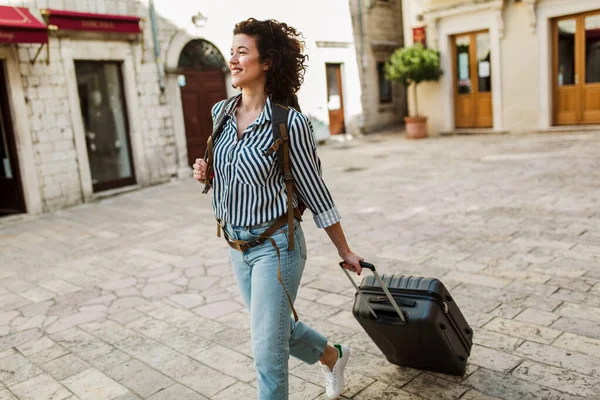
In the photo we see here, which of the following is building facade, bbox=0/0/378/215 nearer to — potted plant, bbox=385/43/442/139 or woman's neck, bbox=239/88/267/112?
potted plant, bbox=385/43/442/139

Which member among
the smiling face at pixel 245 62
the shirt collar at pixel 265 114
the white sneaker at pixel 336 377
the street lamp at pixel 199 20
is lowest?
the white sneaker at pixel 336 377

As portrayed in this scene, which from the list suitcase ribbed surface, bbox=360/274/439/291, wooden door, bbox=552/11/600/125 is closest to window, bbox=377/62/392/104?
wooden door, bbox=552/11/600/125

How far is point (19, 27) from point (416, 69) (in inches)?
386

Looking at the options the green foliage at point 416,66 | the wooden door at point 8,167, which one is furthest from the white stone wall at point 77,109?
the green foliage at point 416,66

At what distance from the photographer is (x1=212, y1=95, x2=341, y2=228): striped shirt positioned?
2.26 metres

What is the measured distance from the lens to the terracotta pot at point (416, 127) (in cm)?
1568

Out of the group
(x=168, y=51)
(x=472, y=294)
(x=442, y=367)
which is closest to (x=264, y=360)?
(x=442, y=367)

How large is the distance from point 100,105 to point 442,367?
9.68 metres

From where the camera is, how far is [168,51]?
11.9m

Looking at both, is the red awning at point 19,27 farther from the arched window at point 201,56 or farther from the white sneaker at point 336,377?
the white sneaker at point 336,377

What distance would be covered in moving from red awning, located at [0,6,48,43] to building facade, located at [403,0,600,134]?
10440 millimetres

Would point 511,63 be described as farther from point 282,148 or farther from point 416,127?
point 282,148

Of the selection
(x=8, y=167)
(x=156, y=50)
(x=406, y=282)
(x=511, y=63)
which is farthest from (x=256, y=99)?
(x=511, y=63)

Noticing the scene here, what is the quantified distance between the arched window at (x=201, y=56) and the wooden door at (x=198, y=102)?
0.46ft
